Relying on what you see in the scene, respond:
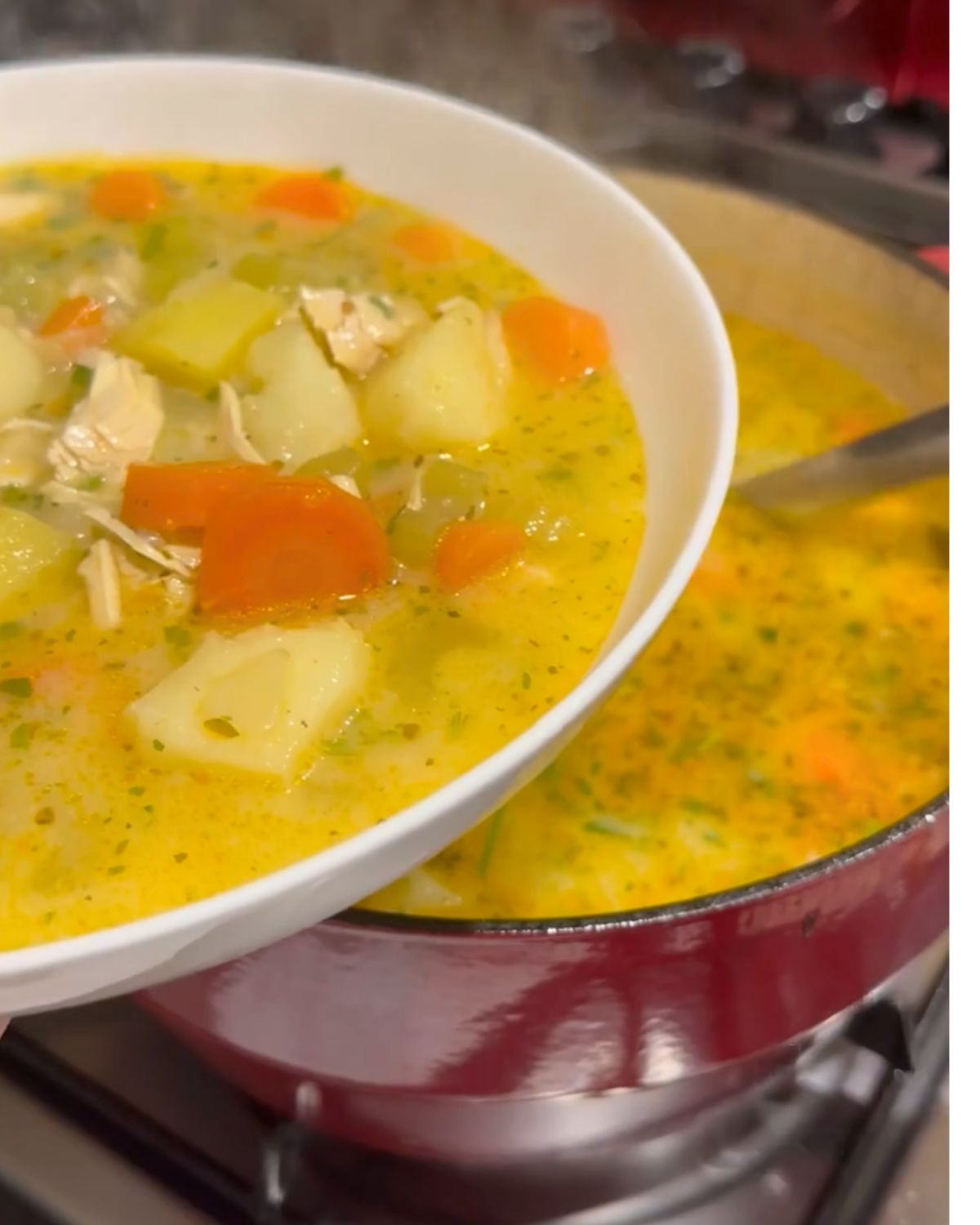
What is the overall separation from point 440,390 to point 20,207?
47 centimetres

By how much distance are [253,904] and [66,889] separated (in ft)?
0.41

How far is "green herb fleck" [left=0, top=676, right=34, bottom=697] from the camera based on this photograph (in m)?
0.74

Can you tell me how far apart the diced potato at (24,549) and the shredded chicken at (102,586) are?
0.03 metres

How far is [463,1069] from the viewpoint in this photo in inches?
38.0

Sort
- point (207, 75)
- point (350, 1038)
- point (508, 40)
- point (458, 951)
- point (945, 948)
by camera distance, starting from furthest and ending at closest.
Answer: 1. point (508, 40)
2. point (945, 948)
3. point (207, 75)
4. point (350, 1038)
5. point (458, 951)

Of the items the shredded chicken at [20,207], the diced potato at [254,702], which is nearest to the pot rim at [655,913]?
the diced potato at [254,702]

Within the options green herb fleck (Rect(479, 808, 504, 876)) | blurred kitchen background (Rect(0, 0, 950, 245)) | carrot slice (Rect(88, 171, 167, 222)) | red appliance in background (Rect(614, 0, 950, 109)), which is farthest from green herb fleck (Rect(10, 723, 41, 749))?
red appliance in background (Rect(614, 0, 950, 109))

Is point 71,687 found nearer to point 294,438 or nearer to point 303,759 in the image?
point 303,759

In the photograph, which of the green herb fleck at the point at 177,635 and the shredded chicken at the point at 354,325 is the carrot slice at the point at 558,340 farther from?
the green herb fleck at the point at 177,635

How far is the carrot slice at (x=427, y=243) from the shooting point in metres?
1.10

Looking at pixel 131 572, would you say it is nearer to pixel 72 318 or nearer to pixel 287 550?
pixel 287 550

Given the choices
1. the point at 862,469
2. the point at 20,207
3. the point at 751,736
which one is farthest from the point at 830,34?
the point at 20,207

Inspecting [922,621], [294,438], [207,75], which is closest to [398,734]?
[294,438]

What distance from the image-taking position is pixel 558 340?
987mm
